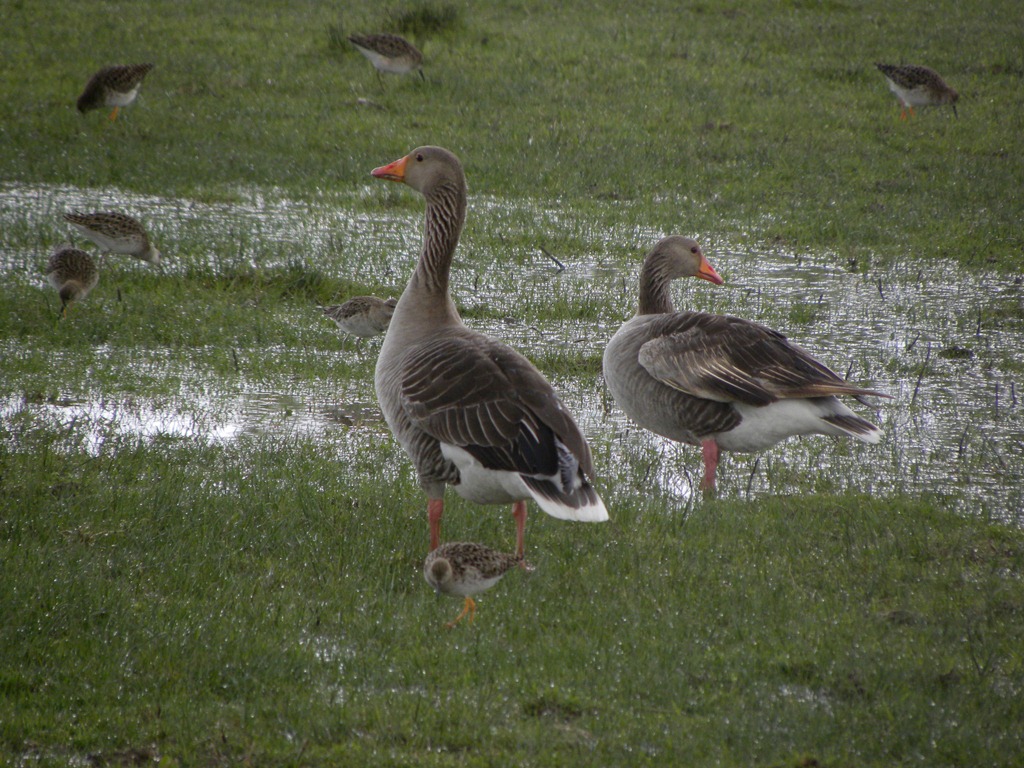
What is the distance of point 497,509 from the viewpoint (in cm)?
720

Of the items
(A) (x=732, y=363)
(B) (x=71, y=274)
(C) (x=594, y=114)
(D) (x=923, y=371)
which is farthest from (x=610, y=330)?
(C) (x=594, y=114)

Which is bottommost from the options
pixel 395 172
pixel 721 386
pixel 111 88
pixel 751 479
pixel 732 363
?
pixel 111 88

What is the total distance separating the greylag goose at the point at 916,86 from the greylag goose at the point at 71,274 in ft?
43.2

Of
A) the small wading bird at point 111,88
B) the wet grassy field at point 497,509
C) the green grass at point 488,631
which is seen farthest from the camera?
the small wading bird at point 111,88

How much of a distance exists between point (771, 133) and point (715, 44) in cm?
534

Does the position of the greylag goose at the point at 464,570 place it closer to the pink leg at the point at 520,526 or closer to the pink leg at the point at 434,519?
the pink leg at the point at 520,526

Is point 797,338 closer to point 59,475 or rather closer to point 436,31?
point 59,475

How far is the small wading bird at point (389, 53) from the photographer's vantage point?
61.1 feet

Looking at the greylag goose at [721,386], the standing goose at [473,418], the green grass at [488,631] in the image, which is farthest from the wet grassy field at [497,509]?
the standing goose at [473,418]

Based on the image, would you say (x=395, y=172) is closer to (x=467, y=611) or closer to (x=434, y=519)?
(x=434, y=519)

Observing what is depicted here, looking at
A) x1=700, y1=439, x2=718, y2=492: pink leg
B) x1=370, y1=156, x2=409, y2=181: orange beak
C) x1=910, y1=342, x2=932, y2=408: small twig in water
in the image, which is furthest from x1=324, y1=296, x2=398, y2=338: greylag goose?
x1=910, y1=342, x2=932, y2=408: small twig in water

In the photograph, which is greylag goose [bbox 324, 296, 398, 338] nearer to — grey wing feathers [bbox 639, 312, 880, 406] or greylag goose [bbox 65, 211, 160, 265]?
greylag goose [bbox 65, 211, 160, 265]

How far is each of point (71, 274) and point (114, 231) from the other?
969mm

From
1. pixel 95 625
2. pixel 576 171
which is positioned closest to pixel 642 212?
pixel 576 171
